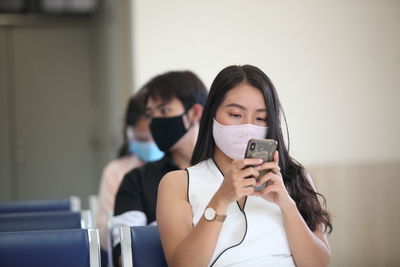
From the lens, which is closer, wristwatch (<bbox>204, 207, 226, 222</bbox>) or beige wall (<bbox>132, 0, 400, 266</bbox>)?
wristwatch (<bbox>204, 207, 226, 222</bbox>)

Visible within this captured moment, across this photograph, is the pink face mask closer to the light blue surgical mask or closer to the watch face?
the watch face

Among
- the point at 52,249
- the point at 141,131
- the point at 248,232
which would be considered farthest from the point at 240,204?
the point at 141,131

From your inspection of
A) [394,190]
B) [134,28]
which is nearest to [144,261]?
[394,190]

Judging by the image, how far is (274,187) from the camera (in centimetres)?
178

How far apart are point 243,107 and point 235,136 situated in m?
0.09

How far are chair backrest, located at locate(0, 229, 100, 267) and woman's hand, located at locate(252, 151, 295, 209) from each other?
604 mm

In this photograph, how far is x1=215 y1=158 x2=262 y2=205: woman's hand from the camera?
1695 millimetres

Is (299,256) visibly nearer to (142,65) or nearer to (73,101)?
(142,65)

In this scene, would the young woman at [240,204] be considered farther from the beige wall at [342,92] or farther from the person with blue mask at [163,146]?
the beige wall at [342,92]

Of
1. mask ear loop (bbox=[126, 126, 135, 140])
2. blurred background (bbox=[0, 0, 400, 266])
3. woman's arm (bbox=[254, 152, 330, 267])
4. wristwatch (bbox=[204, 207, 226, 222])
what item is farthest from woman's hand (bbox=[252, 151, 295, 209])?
mask ear loop (bbox=[126, 126, 135, 140])

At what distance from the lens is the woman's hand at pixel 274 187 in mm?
1746

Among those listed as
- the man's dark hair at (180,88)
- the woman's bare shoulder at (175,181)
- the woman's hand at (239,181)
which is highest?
the man's dark hair at (180,88)

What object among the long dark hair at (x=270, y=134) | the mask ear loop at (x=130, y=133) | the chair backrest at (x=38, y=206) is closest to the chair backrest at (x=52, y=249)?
the long dark hair at (x=270, y=134)

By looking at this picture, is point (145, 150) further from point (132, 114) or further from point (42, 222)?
point (42, 222)
